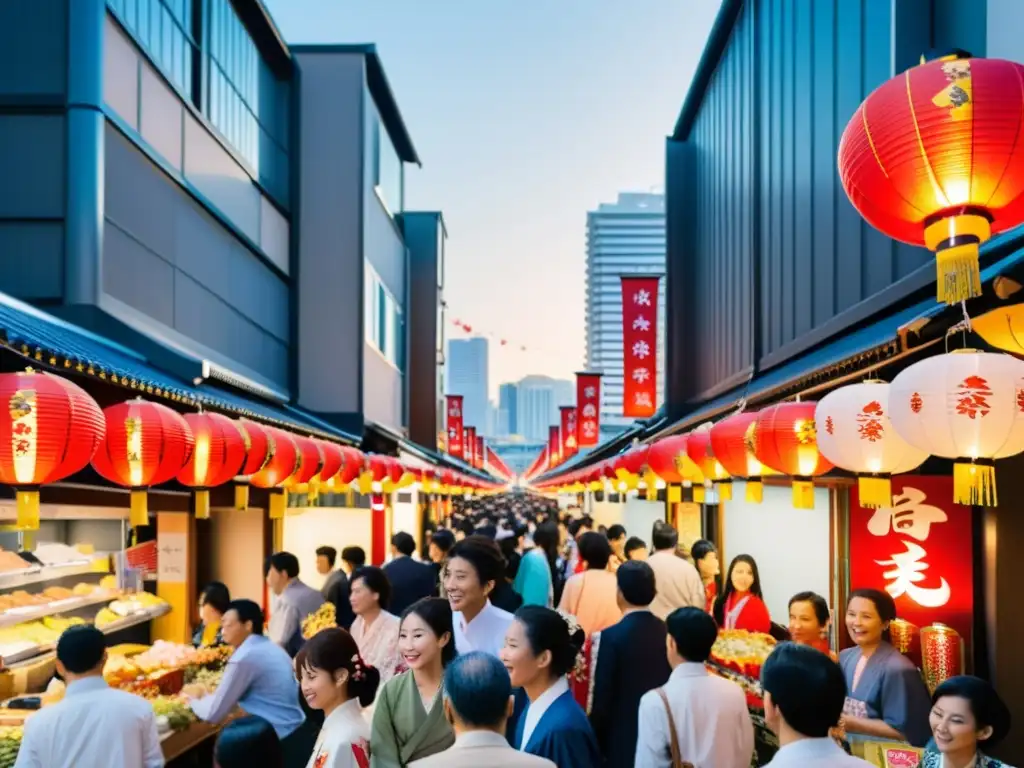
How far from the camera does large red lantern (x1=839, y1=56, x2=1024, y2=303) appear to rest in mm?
3975

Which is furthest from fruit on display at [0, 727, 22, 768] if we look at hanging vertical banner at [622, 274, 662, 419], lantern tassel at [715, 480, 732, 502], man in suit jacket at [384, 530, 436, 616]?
hanging vertical banner at [622, 274, 662, 419]

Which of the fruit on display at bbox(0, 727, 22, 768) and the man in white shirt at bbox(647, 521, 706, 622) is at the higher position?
the man in white shirt at bbox(647, 521, 706, 622)

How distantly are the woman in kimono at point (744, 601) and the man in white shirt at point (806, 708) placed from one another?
599 cm

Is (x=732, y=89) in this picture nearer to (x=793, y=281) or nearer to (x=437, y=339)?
(x=793, y=281)

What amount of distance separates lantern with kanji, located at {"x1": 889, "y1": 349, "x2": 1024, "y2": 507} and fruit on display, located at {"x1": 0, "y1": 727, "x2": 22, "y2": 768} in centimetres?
625

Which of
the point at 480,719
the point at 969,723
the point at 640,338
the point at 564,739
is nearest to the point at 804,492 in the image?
the point at 969,723

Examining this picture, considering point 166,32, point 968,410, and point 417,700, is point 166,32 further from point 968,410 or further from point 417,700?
point 968,410

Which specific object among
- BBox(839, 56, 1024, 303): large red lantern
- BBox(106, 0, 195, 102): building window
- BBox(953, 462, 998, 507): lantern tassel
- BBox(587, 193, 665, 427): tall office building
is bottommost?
BBox(953, 462, 998, 507): lantern tassel

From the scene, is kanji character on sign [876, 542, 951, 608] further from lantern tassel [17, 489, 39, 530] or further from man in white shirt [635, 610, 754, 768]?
lantern tassel [17, 489, 39, 530]

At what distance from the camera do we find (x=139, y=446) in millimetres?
6785

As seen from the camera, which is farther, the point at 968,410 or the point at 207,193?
the point at 207,193

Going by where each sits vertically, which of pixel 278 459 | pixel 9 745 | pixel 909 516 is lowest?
pixel 9 745

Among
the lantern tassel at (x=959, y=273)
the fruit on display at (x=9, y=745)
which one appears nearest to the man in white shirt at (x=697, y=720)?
the lantern tassel at (x=959, y=273)

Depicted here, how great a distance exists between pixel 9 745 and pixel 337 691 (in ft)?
12.1
